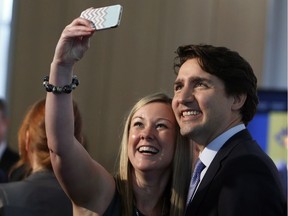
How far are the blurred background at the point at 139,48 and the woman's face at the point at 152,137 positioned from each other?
1.20 metres

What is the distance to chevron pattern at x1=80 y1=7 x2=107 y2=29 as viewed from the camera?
1.80 metres

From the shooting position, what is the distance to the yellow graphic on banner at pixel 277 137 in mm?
3670

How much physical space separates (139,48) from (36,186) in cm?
162

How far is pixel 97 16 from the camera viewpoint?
6.01 ft

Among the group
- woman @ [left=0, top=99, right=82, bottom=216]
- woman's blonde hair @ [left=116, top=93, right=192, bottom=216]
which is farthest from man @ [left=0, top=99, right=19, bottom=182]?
woman's blonde hair @ [left=116, top=93, right=192, bottom=216]

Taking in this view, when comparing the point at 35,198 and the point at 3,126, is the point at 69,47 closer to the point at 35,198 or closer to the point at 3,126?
the point at 35,198

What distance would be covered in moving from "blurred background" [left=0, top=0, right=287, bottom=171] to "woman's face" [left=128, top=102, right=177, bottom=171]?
Answer: 120 centimetres

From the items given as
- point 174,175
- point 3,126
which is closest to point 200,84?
point 174,175

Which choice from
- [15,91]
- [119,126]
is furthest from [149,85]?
[15,91]

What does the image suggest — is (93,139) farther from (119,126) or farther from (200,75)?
(200,75)

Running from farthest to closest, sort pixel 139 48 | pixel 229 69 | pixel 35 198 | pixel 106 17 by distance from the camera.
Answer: pixel 139 48
pixel 35 198
pixel 229 69
pixel 106 17

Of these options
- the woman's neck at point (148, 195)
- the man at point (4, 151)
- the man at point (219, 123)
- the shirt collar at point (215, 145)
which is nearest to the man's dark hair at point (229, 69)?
the man at point (219, 123)

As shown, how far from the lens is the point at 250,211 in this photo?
1776 mm

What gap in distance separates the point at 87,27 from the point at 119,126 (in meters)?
1.92
